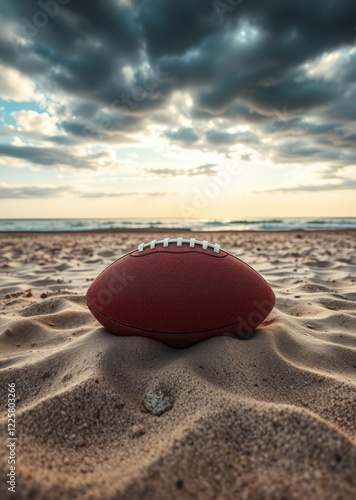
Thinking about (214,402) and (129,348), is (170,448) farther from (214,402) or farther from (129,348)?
(129,348)

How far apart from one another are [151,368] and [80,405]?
0.49m

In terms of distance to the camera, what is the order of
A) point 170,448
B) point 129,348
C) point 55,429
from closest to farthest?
1. point 170,448
2. point 55,429
3. point 129,348

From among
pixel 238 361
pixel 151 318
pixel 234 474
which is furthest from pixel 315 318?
pixel 234 474

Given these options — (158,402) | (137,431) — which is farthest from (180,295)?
(137,431)

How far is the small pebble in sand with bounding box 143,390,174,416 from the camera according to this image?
1.81m

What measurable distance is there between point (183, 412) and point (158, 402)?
0.18 meters

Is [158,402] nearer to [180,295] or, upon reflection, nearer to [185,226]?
[180,295]

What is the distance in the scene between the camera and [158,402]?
186 centimetres

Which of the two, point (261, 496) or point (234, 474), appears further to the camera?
point (234, 474)

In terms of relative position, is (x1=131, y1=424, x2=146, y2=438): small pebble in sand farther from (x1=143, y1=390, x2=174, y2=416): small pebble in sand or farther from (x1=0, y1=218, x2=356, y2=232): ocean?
(x1=0, y1=218, x2=356, y2=232): ocean

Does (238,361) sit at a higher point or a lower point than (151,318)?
lower

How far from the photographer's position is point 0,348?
2.75 m

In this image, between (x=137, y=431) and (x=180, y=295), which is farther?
(x=180, y=295)

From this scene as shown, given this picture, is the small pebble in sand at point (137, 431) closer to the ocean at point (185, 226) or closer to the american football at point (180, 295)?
the american football at point (180, 295)
